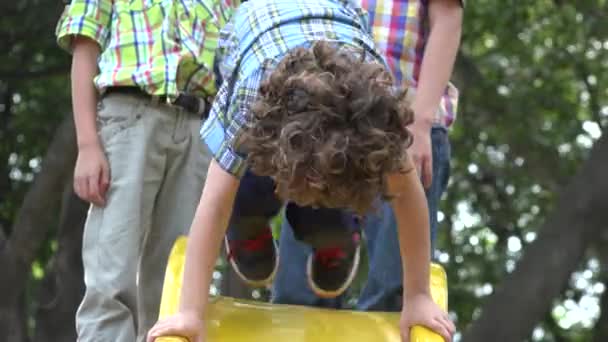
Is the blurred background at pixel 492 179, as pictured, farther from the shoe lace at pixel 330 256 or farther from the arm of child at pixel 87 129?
the shoe lace at pixel 330 256

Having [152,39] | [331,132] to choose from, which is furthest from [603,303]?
[331,132]

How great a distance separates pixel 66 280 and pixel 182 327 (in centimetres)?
520

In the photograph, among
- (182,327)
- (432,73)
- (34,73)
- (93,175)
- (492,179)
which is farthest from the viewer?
(492,179)

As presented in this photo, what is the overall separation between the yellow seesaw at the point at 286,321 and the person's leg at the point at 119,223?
0.71 ft

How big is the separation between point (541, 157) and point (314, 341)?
711 centimetres

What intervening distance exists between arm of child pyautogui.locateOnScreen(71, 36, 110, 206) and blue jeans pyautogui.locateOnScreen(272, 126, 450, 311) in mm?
540

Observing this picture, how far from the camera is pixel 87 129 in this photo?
12.3 feet

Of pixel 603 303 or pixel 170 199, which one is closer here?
pixel 170 199

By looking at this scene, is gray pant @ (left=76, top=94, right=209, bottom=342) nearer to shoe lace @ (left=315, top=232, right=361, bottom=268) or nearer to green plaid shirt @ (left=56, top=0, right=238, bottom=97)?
green plaid shirt @ (left=56, top=0, right=238, bottom=97)

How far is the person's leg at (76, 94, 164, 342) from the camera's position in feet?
11.5

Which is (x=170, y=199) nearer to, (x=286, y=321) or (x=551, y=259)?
(x=286, y=321)

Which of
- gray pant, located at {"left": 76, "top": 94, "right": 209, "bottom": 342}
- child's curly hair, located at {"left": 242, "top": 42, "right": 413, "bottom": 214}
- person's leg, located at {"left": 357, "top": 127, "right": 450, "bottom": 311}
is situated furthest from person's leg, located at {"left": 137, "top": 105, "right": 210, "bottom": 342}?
child's curly hair, located at {"left": 242, "top": 42, "right": 413, "bottom": 214}

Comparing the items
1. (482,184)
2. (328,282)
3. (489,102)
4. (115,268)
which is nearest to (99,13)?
(115,268)

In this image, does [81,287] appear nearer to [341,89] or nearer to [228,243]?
[228,243]
